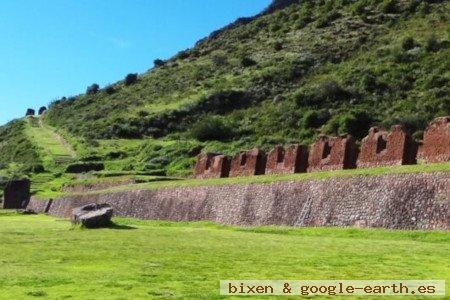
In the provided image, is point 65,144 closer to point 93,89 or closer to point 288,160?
point 93,89

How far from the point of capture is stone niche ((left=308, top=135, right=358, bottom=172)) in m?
25.8

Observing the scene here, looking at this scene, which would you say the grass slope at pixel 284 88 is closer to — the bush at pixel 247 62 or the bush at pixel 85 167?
the bush at pixel 247 62

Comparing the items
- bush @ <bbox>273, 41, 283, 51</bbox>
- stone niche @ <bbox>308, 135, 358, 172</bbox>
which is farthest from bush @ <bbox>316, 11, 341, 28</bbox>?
stone niche @ <bbox>308, 135, 358, 172</bbox>

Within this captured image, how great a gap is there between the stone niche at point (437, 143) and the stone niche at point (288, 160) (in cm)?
650

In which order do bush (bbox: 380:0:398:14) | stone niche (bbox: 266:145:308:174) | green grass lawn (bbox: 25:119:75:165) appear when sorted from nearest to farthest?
stone niche (bbox: 266:145:308:174) → green grass lawn (bbox: 25:119:75:165) → bush (bbox: 380:0:398:14)

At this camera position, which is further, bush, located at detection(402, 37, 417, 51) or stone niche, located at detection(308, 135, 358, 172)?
bush, located at detection(402, 37, 417, 51)

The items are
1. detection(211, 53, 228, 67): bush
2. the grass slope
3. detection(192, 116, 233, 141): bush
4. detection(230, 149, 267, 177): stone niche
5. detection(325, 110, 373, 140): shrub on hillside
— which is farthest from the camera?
detection(211, 53, 228, 67): bush

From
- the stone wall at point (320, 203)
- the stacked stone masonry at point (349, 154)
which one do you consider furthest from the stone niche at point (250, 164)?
the stone wall at point (320, 203)

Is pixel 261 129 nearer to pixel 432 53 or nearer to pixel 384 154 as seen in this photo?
pixel 432 53

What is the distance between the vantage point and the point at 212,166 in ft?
117

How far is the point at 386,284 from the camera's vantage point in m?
10.1

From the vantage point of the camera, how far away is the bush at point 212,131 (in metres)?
64.4

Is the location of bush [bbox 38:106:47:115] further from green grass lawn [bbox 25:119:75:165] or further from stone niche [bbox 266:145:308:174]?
stone niche [bbox 266:145:308:174]

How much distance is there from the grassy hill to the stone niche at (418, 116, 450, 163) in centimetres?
2429
